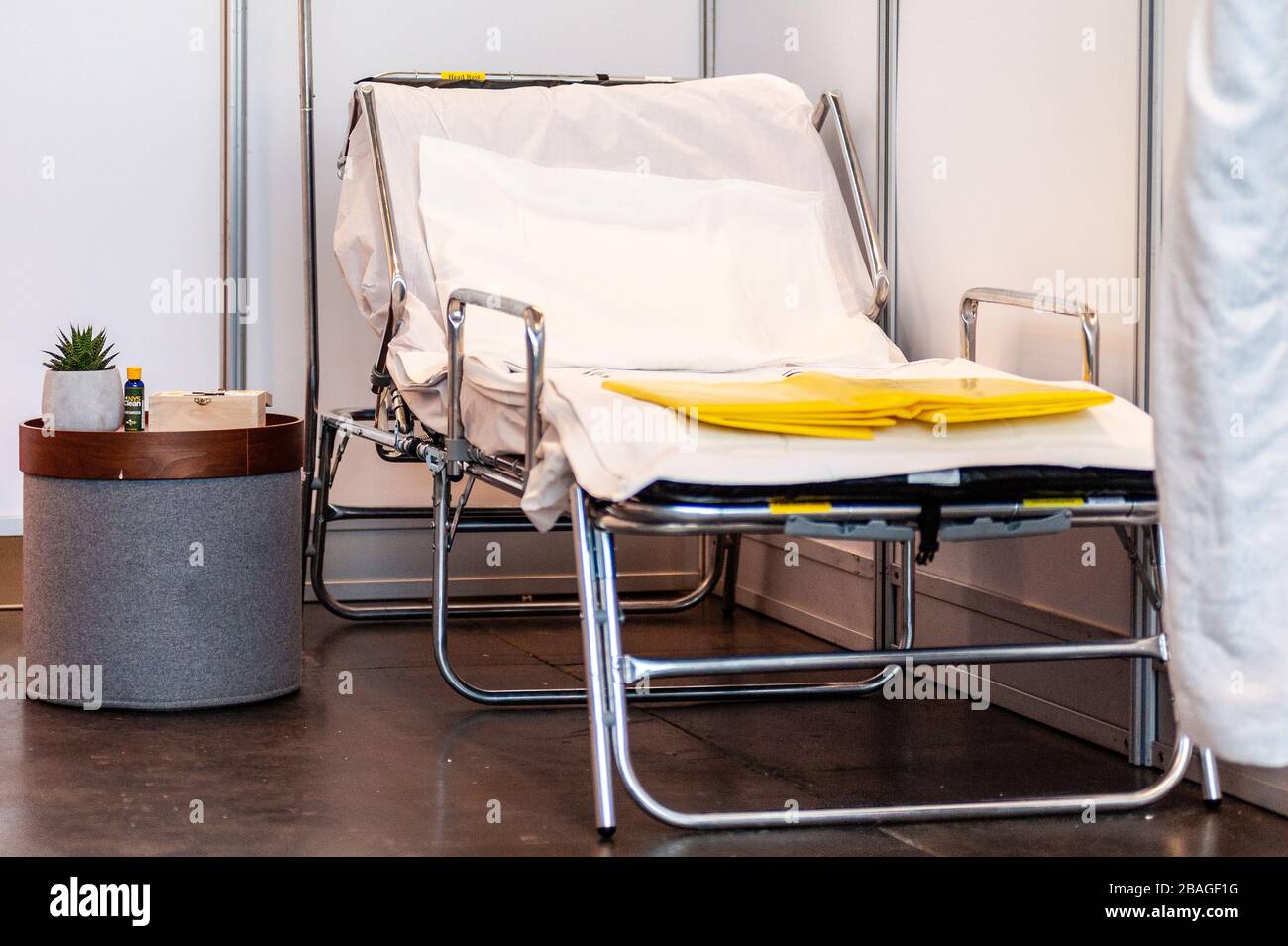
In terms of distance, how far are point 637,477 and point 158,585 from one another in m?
1.13

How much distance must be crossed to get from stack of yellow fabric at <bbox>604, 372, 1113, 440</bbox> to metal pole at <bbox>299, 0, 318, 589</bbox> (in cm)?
153

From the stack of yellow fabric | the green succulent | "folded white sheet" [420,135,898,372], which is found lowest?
the stack of yellow fabric

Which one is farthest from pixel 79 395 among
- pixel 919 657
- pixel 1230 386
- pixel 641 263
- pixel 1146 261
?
pixel 1230 386

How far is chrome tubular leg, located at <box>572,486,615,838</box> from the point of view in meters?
1.74

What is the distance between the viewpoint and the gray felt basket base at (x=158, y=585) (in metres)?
2.44

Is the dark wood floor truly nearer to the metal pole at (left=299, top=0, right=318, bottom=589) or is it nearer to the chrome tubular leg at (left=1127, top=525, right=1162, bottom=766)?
the chrome tubular leg at (left=1127, top=525, right=1162, bottom=766)

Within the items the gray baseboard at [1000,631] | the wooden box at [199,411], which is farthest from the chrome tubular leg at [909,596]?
the wooden box at [199,411]

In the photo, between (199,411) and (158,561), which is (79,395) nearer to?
(199,411)

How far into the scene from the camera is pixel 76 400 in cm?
256

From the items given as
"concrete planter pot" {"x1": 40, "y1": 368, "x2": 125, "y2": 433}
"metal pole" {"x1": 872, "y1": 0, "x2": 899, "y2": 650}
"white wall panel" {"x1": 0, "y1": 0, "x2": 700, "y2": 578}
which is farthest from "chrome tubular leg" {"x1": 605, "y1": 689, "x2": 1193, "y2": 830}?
"white wall panel" {"x1": 0, "y1": 0, "x2": 700, "y2": 578}

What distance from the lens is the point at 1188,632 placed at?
85 centimetres

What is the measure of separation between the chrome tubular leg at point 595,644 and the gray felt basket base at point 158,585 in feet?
3.04

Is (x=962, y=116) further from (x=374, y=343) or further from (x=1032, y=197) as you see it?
(x=374, y=343)
